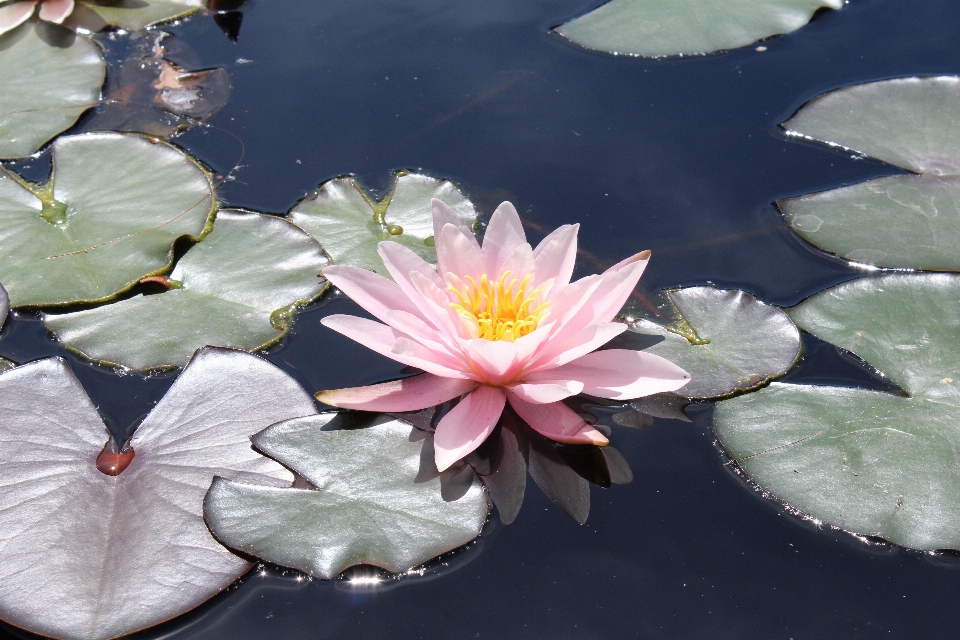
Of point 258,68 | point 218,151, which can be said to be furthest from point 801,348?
point 258,68

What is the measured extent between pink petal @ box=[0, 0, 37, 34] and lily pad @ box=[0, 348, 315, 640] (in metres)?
2.01

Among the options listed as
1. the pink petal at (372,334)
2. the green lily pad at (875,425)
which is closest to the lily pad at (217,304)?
the pink petal at (372,334)

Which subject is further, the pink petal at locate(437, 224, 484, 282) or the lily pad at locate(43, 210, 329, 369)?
the lily pad at locate(43, 210, 329, 369)

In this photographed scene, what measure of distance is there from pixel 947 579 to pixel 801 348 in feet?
2.11

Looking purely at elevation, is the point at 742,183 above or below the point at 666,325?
above

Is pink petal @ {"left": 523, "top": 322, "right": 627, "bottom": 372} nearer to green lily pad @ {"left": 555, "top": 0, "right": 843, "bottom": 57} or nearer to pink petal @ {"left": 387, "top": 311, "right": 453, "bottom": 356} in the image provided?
pink petal @ {"left": 387, "top": 311, "right": 453, "bottom": 356}

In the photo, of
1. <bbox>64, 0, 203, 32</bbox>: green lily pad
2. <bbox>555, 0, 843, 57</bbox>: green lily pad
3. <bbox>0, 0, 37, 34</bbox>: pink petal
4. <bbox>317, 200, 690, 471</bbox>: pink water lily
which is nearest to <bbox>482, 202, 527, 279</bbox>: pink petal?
<bbox>317, 200, 690, 471</bbox>: pink water lily

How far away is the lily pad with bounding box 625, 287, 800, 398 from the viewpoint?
195 centimetres

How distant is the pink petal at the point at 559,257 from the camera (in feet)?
6.26

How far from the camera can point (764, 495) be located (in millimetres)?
1758

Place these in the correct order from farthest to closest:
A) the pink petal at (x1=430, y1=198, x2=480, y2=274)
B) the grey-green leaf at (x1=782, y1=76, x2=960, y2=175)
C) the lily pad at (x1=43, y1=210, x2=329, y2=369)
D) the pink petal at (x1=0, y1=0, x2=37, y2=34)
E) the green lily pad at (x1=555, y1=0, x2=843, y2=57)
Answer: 1. the pink petal at (x1=0, y1=0, x2=37, y2=34)
2. the green lily pad at (x1=555, y1=0, x2=843, y2=57)
3. the grey-green leaf at (x1=782, y1=76, x2=960, y2=175)
4. the lily pad at (x1=43, y1=210, x2=329, y2=369)
5. the pink petal at (x1=430, y1=198, x2=480, y2=274)

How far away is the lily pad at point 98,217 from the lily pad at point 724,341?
1417 mm

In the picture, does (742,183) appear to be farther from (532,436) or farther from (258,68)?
(258,68)

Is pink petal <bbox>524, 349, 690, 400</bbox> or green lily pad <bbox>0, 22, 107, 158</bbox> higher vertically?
green lily pad <bbox>0, 22, 107, 158</bbox>
